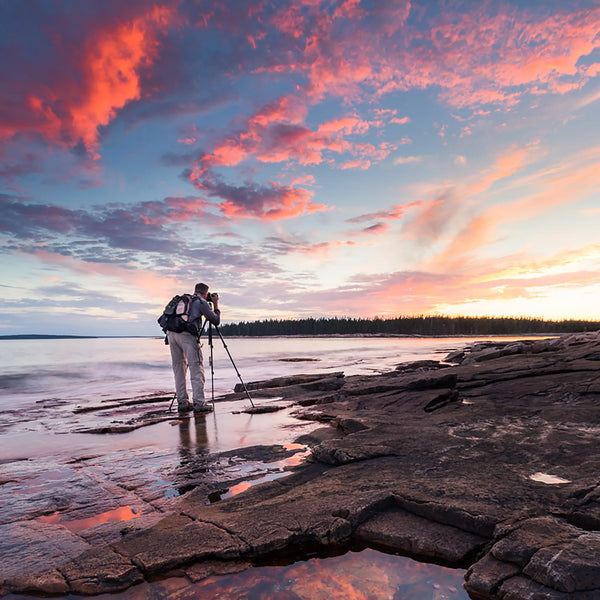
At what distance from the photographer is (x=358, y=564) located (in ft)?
12.4

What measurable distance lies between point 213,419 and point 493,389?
7.60 meters

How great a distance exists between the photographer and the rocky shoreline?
6262 millimetres

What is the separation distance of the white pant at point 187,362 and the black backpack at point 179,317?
0.20 metres

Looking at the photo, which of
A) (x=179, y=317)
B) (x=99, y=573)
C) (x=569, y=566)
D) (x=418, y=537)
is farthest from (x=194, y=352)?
(x=569, y=566)

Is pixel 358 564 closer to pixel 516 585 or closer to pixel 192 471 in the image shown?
pixel 516 585

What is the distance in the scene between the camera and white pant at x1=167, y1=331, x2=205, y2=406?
12195mm

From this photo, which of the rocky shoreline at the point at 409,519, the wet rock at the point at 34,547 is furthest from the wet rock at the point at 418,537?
the wet rock at the point at 34,547

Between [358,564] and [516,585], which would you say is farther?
[358,564]

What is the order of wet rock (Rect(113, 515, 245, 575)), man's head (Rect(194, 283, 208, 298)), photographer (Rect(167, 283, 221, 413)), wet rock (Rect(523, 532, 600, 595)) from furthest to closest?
1. man's head (Rect(194, 283, 208, 298))
2. photographer (Rect(167, 283, 221, 413))
3. wet rock (Rect(113, 515, 245, 575))
4. wet rock (Rect(523, 532, 600, 595))

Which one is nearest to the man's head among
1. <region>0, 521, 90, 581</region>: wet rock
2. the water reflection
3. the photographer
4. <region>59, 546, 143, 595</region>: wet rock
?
the photographer

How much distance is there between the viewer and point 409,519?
4.39 meters

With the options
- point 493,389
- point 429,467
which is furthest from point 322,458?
point 493,389

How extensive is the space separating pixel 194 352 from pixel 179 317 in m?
1.16

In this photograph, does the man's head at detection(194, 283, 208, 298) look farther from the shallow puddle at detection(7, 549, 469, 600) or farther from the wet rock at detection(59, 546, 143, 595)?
the shallow puddle at detection(7, 549, 469, 600)
